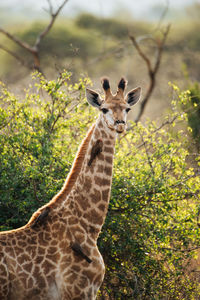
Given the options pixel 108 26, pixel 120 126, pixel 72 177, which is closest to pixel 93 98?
pixel 120 126

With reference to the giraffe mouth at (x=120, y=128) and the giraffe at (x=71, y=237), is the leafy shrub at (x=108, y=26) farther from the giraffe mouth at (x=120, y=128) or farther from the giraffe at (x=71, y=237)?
the giraffe mouth at (x=120, y=128)

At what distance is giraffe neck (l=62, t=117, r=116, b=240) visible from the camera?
5426 millimetres

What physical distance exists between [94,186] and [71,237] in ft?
2.08

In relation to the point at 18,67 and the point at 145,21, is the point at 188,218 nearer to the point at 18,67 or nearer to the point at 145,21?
the point at 18,67

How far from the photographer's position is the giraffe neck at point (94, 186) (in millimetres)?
5426

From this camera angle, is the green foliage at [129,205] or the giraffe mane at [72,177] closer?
the giraffe mane at [72,177]

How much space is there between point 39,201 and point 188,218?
2.15 metres

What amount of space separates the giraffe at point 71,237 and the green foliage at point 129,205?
4.14 feet

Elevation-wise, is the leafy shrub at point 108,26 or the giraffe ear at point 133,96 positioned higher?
the leafy shrub at point 108,26

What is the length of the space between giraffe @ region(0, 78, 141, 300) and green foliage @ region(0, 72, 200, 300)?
1262 mm

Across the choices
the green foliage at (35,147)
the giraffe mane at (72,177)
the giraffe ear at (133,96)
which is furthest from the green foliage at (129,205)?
the giraffe ear at (133,96)

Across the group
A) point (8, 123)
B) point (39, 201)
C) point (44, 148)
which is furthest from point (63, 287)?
point (8, 123)

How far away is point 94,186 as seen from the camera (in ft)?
→ 18.2

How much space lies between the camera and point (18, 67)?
27.6 m
